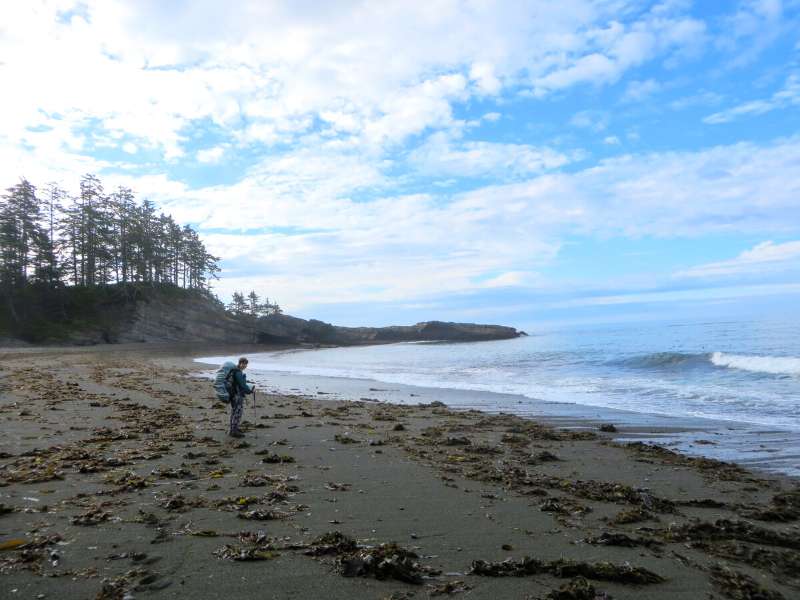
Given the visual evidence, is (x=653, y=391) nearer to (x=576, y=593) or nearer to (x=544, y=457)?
(x=544, y=457)

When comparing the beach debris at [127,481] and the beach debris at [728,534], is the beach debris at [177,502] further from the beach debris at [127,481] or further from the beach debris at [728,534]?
the beach debris at [728,534]

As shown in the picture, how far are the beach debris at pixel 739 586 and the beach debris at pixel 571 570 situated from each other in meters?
0.41

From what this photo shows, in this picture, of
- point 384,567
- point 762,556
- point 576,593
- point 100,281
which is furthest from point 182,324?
point 762,556

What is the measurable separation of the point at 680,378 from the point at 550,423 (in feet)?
37.4

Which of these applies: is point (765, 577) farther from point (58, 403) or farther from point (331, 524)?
point (58, 403)

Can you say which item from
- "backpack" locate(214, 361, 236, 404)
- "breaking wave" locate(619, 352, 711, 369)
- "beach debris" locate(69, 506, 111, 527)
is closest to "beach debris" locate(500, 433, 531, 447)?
"backpack" locate(214, 361, 236, 404)

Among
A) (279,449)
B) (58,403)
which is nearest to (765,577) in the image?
(279,449)

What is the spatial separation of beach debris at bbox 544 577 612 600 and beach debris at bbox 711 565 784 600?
917mm

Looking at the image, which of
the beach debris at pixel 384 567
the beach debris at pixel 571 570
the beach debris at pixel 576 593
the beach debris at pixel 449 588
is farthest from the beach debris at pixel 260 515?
the beach debris at pixel 576 593

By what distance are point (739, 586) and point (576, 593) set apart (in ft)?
4.18

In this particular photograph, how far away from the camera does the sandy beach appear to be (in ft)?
11.2

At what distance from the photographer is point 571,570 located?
11.9ft

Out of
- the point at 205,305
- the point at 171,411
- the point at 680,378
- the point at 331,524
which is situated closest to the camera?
the point at 331,524

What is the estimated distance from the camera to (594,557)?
394 centimetres
